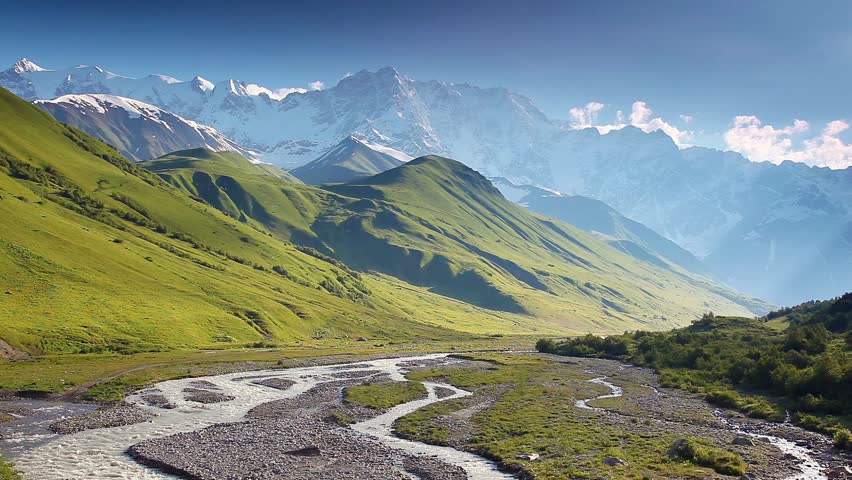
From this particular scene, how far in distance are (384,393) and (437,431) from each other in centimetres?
2685

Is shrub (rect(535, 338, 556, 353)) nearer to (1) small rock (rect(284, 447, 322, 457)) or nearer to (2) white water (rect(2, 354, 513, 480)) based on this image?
(2) white water (rect(2, 354, 513, 480))

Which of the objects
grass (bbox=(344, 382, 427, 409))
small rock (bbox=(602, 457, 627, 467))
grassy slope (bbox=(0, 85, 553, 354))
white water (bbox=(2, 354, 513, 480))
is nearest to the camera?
white water (bbox=(2, 354, 513, 480))

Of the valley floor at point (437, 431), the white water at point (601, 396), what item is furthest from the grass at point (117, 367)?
the white water at point (601, 396)

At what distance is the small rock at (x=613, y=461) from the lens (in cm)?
4663

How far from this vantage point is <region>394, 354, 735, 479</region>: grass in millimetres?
46062

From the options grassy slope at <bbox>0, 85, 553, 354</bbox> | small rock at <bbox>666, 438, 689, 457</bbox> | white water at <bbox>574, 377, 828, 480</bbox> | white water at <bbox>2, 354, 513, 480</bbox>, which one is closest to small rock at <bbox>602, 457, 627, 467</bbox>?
small rock at <bbox>666, 438, 689, 457</bbox>

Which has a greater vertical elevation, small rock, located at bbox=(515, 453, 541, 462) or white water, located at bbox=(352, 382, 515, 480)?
small rock, located at bbox=(515, 453, 541, 462)

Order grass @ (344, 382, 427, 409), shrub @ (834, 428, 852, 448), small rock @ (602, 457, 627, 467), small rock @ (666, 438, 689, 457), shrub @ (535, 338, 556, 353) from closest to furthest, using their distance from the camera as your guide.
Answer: small rock @ (602, 457, 627, 467)
small rock @ (666, 438, 689, 457)
shrub @ (834, 428, 852, 448)
grass @ (344, 382, 427, 409)
shrub @ (535, 338, 556, 353)

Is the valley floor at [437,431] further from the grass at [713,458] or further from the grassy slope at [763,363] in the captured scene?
the grassy slope at [763,363]

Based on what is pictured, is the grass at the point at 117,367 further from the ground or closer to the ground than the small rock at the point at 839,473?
closer to the ground

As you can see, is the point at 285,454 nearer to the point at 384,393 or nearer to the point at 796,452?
the point at 384,393

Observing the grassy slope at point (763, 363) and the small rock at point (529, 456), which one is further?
the grassy slope at point (763, 363)

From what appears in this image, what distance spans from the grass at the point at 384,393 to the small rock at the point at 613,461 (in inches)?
1404

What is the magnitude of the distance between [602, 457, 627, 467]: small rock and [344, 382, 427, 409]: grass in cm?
3567
